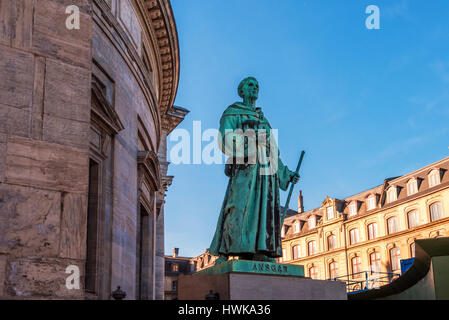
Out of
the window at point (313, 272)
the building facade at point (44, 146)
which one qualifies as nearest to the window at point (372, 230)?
the window at point (313, 272)

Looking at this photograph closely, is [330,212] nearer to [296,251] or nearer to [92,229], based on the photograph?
[296,251]

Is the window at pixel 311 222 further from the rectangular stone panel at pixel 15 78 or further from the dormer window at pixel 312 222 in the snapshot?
the rectangular stone panel at pixel 15 78

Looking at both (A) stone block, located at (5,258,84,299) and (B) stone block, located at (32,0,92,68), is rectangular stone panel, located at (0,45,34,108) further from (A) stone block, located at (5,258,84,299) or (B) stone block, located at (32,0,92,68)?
(A) stone block, located at (5,258,84,299)

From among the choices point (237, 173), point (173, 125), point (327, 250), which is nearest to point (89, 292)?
point (237, 173)

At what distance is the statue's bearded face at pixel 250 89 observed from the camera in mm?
10930

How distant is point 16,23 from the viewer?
818 centimetres

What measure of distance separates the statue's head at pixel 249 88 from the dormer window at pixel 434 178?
44.8m

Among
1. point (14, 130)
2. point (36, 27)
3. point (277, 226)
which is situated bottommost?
point (277, 226)

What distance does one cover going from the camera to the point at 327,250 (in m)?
64.5

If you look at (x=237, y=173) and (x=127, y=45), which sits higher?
(x=127, y=45)
